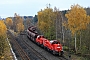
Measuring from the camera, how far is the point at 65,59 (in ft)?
101

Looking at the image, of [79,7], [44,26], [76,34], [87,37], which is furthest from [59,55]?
[44,26]

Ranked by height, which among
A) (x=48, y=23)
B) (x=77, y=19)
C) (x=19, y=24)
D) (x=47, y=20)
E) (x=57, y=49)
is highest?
(x=77, y=19)

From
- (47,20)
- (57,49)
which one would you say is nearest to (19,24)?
(47,20)

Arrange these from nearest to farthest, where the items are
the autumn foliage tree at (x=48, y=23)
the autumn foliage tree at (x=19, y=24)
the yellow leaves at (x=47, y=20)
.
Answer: the autumn foliage tree at (x=48, y=23)
the yellow leaves at (x=47, y=20)
the autumn foliage tree at (x=19, y=24)

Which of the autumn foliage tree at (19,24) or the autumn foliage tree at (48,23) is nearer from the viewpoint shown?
the autumn foliage tree at (48,23)

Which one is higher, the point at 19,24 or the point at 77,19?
the point at 77,19

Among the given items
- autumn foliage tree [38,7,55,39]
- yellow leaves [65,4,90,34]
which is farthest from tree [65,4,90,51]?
autumn foliage tree [38,7,55,39]

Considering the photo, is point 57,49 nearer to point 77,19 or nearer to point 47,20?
point 77,19

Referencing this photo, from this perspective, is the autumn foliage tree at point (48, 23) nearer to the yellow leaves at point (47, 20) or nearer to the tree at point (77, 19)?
the yellow leaves at point (47, 20)

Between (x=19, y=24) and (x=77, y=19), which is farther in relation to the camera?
(x=19, y=24)

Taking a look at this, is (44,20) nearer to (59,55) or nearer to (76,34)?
(76,34)

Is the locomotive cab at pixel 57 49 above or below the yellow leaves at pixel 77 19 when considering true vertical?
below

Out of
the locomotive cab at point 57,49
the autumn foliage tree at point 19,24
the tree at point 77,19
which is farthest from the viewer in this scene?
the autumn foliage tree at point 19,24

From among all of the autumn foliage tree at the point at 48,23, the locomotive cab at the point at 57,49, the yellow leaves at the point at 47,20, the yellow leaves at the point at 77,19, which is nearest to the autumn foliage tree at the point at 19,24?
the yellow leaves at the point at 47,20
